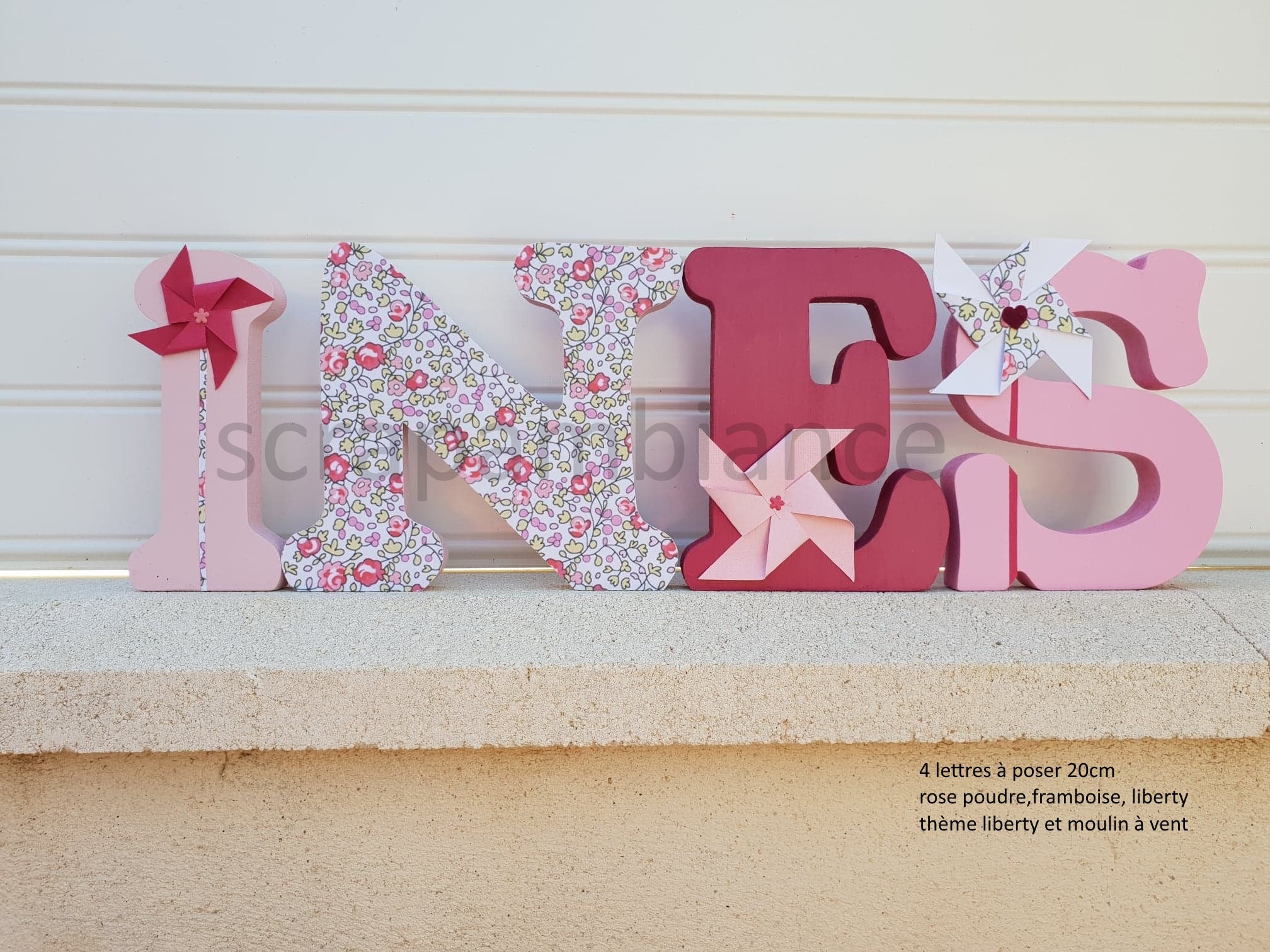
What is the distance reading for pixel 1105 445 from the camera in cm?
152

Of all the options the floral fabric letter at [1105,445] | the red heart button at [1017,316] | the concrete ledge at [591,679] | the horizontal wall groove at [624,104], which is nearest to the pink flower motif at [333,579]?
the concrete ledge at [591,679]

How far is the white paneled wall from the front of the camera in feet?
5.32

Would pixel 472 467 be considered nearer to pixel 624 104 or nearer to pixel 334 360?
pixel 334 360

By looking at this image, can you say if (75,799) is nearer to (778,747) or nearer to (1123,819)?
(778,747)

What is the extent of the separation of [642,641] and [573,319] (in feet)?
1.99

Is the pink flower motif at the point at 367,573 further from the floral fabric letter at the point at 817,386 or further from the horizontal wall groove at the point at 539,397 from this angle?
the floral fabric letter at the point at 817,386

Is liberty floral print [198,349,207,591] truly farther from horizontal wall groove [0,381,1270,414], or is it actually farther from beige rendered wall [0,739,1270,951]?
beige rendered wall [0,739,1270,951]

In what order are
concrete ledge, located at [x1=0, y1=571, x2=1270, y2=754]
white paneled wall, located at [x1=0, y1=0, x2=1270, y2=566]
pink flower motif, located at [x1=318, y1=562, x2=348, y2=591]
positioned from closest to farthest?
1. concrete ledge, located at [x1=0, y1=571, x2=1270, y2=754]
2. pink flower motif, located at [x1=318, y1=562, x2=348, y2=591]
3. white paneled wall, located at [x1=0, y1=0, x2=1270, y2=566]

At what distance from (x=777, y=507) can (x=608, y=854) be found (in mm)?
664

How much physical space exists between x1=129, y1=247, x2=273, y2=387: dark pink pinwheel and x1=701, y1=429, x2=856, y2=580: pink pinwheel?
0.89 m

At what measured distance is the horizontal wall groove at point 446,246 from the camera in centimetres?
162

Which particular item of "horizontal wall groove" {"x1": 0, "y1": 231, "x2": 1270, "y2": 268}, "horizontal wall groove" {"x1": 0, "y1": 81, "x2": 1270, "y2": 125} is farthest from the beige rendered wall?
"horizontal wall groove" {"x1": 0, "y1": 81, "x2": 1270, "y2": 125}

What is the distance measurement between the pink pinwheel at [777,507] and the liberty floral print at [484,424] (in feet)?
0.41

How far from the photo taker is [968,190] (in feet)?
5.58
